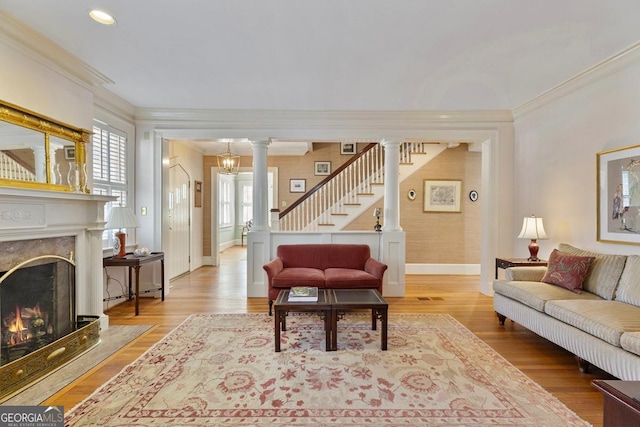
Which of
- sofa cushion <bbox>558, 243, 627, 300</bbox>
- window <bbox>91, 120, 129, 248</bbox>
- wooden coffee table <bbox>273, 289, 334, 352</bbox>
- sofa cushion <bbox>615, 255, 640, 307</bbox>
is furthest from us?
window <bbox>91, 120, 129, 248</bbox>

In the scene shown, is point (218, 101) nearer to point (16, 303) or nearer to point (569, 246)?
point (16, 303)

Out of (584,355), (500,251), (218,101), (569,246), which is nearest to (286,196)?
(218,101)

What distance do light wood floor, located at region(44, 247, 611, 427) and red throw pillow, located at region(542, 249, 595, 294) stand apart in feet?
2.01

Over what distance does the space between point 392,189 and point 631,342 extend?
3244mm

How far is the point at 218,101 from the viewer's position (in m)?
4.42

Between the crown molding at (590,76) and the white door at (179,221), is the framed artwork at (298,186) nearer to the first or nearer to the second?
the white door at (179,221)

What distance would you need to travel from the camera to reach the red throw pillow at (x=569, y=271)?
321 centimetres

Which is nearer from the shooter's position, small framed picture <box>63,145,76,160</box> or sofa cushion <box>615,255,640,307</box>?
sofa cushion <box>615,255,640,307</box>

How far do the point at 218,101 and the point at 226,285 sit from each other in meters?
3.01

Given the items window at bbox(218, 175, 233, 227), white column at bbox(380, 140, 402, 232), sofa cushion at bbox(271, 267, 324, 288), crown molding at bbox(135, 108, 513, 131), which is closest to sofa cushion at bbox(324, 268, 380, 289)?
sofa cushion at bbox(271, 267, 324, 288)

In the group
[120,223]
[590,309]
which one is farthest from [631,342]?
[120,223]

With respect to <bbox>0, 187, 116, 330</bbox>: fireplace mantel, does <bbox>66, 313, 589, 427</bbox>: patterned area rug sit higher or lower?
lower

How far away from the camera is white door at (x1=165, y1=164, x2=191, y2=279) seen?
602 centimetres

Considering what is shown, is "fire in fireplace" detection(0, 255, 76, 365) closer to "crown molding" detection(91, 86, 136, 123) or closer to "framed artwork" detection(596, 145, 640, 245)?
"crown molding" detection(91, 86, 136, 123)
